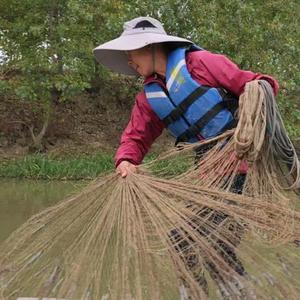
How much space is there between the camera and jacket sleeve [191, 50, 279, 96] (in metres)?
2.86

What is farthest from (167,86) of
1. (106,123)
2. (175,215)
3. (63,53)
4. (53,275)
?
(106,123)

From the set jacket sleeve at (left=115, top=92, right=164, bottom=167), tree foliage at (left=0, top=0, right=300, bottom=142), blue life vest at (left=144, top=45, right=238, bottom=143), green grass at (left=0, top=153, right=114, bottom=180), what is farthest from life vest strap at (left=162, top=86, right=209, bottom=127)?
tree foliage at (left=0, top=0, right=300, bottom=142)

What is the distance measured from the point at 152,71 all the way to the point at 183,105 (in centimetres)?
24

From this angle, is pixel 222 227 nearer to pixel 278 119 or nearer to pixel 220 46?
pixel 278 119

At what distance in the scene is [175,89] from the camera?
2.97 m

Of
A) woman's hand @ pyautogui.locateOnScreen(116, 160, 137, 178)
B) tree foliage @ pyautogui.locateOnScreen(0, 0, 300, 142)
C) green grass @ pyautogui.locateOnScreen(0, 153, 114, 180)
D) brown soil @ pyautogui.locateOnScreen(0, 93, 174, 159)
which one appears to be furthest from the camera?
brown soil @ pyautogui.locateOnScreen(0, 93, 174, 159)

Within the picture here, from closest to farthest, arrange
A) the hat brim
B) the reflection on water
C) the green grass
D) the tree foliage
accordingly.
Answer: the hat brim, the reflection on water, the green grass, the tree foliage

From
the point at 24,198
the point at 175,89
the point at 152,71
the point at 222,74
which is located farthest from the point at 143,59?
the point at 24,198

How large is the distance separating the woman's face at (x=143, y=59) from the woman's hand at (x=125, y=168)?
44cm

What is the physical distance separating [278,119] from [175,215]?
65 centimetres

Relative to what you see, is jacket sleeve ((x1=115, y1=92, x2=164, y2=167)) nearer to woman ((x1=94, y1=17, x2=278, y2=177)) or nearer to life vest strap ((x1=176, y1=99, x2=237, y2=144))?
woman ((x1=94, y1=17, x2=278, y2=177))

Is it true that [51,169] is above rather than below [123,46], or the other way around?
below

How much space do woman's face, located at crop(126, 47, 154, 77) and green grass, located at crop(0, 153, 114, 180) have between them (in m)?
7.65

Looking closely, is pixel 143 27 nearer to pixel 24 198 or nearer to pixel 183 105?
pixel 183 105
